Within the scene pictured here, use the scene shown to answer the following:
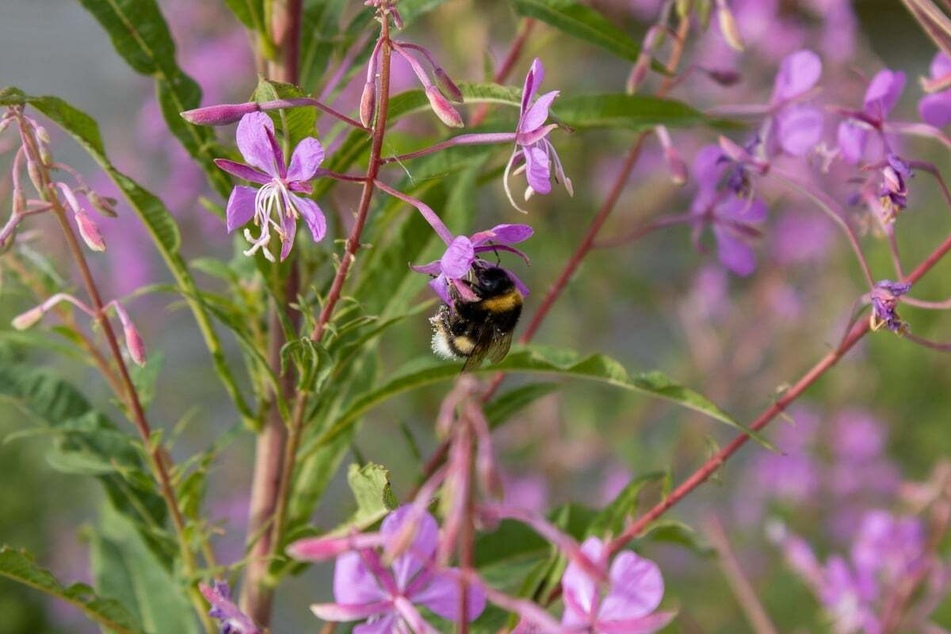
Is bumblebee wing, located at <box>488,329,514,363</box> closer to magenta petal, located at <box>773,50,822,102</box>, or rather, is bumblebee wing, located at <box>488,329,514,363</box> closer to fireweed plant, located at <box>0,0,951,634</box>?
fireweed plant, located at <box>0,0,951,634</box>

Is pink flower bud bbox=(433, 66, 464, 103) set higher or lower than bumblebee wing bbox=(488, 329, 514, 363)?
higher

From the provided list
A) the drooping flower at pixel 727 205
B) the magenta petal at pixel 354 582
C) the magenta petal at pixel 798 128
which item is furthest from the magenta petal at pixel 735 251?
the magenta petal at pixel 354 582

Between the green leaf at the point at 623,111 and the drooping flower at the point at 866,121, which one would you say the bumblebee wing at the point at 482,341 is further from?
the drooping flower at the point at 866,121

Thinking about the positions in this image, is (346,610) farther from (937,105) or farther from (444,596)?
(937,105)

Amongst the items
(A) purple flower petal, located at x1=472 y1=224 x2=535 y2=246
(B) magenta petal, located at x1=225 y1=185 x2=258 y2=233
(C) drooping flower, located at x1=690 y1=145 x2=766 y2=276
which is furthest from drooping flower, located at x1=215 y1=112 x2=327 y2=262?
(C) drooping flower, located at x1=690 y1=145 x2=766 y2=276

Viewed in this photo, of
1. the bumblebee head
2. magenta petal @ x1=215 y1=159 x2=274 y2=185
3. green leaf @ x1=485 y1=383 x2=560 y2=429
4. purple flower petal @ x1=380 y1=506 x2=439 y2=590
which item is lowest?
green leaf @ x1=485 y1=383 x2=560 y2=429

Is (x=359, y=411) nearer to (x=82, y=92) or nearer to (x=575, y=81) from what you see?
(x=575, y=81)

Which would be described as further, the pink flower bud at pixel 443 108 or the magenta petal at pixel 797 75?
the magenta petal at pixel 797 75

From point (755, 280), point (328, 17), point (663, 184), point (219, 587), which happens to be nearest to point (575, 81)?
point (663, 184)
